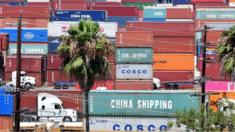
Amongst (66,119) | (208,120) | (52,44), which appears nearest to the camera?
(208,120)

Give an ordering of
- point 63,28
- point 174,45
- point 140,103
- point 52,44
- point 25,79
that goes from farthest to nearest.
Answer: point 63,28, point 52,44, point 174,45, point 25,79, point 140,103

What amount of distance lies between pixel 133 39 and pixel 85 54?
110 feet

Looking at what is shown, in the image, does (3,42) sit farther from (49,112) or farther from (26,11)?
(26,11)

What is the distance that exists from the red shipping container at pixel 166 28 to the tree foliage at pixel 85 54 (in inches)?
1824

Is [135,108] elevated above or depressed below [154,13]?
below

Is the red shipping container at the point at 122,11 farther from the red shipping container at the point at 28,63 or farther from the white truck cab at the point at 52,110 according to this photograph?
the white truck cab at the point at 52,110

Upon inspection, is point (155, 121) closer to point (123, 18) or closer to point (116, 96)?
point (116, 96)

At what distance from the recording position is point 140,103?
42156 millimetres

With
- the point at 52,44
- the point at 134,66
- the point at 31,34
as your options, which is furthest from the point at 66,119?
the point at 31,34

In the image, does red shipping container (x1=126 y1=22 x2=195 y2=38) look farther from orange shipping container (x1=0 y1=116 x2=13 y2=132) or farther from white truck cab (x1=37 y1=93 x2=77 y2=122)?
orange shipping container (x1=0 y1=116 x2=13 y2=132)

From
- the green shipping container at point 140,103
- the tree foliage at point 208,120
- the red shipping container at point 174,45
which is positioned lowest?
the green shipping container at point 140,103

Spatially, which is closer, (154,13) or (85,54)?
(85,54)

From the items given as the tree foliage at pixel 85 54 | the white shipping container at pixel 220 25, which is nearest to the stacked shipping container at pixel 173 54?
the white shipping container at pixel 220 25

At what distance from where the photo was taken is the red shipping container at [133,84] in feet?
213
